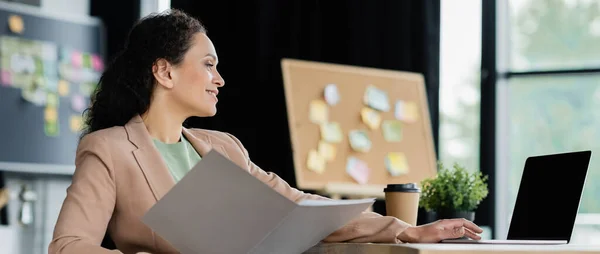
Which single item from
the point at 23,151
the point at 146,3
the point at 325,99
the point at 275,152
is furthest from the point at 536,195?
the point at 146,3

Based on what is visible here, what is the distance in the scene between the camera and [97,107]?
84.4 inches

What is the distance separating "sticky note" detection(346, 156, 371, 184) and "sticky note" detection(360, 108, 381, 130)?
209mm

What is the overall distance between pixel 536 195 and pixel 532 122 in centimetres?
327

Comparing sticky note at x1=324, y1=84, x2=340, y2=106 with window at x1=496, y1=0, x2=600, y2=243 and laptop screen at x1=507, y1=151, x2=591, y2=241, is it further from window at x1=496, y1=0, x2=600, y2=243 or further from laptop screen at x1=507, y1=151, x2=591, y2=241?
laptop screen at x1=507, y1=151, x2=591, y2=241

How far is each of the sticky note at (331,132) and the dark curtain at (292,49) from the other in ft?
1.60

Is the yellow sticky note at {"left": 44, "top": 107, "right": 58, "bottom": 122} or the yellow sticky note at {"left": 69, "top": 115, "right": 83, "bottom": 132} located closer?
the yellow sticky note at {"left": 44, "top": 107, "right": 58, "bottom": 122}

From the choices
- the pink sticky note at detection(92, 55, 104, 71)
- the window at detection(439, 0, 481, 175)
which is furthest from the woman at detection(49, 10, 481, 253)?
the pink sticky note at detection(92, 55, 104, 71)

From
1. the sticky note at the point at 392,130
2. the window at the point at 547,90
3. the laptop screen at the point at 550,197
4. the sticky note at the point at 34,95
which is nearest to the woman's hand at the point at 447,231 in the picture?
the laptop screen at the point at 550,197

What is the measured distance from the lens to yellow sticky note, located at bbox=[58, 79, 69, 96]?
5199 millimetres

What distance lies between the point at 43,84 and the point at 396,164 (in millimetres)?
1986

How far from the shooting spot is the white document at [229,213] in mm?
1533

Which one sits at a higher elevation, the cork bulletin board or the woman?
the woman

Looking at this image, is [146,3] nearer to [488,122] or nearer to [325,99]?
[325,99]

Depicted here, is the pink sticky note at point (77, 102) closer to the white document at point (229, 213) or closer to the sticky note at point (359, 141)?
the sticky note at point (359, 141)
